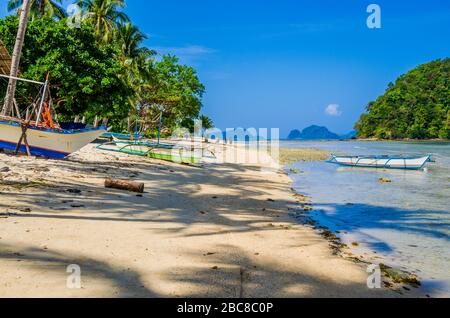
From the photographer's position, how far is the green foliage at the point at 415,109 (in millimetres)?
126875

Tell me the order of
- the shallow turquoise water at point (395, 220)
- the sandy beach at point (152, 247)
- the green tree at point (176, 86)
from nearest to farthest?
the sandy beach at point (152, 247), the shallow turquoise water at point (395, 220), the green tree at point (176, 86)

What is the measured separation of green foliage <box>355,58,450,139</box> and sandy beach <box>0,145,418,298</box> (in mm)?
134932

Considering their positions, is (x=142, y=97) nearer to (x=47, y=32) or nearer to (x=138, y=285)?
(x=47, y=32)

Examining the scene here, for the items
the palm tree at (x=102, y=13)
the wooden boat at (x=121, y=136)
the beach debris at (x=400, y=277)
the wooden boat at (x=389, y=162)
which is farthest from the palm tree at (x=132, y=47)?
the beach debris at (x=400, y=277)

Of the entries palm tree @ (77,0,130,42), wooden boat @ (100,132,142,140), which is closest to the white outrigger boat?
wooden boat @ (100,132,142,140)

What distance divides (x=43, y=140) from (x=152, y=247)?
1124cm

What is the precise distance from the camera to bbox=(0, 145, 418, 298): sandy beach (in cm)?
454

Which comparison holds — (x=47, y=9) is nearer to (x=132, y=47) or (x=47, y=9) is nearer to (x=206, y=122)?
(x=132, y=47)

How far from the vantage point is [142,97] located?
45.7 metres

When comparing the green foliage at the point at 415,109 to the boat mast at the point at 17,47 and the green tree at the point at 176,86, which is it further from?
the boat mast at the point at 17,47

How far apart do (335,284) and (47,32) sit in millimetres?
19987

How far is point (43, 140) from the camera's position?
15031mm

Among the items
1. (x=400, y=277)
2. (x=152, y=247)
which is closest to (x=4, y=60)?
(x=152, y=247)

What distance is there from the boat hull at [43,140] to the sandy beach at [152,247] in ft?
13.7
